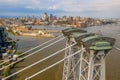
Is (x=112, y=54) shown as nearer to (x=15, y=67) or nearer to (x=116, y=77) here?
(x=116, y=77)

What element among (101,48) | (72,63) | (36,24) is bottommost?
(36,24)

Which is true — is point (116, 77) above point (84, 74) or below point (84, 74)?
below

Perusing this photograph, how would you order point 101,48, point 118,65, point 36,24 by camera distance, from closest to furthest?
point 101,48
point 118,65
point 36,24

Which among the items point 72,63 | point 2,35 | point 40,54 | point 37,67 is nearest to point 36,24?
point 2,35

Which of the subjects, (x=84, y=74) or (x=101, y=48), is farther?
(x=84, y=74)

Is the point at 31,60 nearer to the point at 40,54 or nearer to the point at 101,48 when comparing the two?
the point at 40,54

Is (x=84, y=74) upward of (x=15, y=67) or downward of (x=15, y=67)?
upward

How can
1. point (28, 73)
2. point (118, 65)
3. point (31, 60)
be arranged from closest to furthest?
point (28, 73) → point (118, 65) → point (31, 60)

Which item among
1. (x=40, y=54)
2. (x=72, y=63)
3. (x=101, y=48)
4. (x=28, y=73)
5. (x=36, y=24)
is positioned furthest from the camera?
(x=36, y=24)

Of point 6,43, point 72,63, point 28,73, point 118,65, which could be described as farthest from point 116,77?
point 6,43
